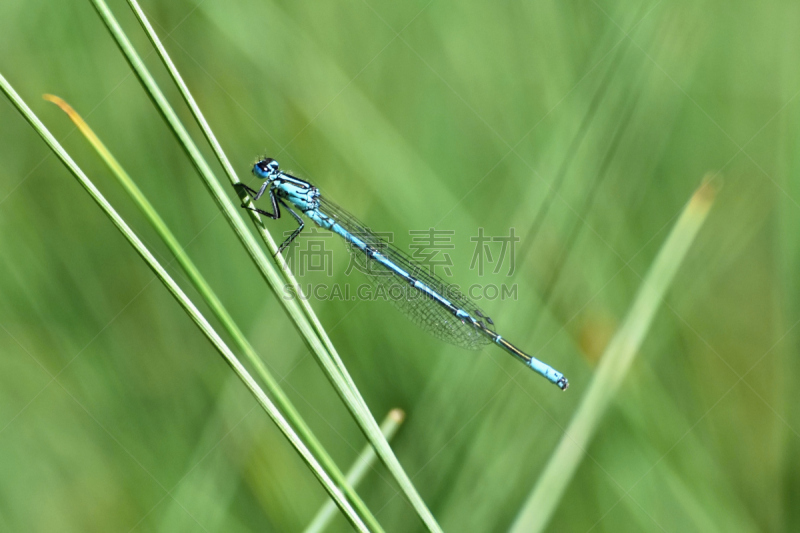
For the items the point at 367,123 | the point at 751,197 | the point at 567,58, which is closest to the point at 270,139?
the point at 367,123

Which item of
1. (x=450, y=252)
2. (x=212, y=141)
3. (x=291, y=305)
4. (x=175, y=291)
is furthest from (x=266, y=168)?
(x=175, y=291)

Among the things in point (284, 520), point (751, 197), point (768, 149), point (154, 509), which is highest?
point (768, 149)

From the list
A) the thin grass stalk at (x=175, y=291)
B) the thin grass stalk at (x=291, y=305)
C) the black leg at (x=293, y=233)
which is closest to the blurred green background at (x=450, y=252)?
the black leg at (x=293, y=233)

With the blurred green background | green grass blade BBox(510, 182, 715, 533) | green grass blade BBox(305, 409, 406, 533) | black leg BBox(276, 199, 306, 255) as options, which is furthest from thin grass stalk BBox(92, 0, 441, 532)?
black leg BBox(276, 199, 306, 255)

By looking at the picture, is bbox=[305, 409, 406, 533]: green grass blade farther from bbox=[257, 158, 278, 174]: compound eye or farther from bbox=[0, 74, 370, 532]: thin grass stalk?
bbox=[257, 158, 278, 174]: compound eye

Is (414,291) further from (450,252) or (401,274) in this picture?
(450,252)

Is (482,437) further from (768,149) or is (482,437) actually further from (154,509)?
(768,149)

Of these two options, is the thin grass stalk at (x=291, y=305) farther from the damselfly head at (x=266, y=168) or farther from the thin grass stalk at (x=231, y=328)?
the damselfly head at (x=266, y=168)
